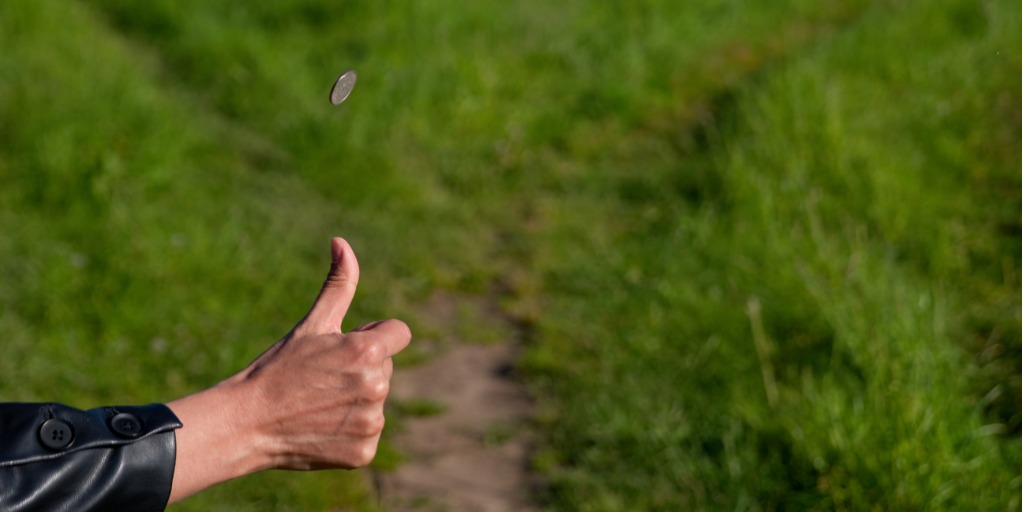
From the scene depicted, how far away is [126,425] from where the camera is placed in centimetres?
Answer: 159

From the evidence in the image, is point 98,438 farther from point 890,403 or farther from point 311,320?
point 890,403

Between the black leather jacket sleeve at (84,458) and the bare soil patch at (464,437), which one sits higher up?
the bare soil patch at (464,437)

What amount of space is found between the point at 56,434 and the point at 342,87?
25.4 inches

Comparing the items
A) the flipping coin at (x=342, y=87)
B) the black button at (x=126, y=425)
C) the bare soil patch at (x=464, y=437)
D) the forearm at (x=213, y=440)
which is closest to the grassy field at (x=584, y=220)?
the bare soil patch at (x=464, y=437)

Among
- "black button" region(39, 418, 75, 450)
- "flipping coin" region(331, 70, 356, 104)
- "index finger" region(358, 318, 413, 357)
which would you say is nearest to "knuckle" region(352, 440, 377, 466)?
"index finger" region(358, 318, 413, 357)

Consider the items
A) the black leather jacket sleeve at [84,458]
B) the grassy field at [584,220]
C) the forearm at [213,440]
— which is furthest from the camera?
the grassy field at [584,220]

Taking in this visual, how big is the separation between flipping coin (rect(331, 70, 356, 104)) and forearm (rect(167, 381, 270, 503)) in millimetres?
463

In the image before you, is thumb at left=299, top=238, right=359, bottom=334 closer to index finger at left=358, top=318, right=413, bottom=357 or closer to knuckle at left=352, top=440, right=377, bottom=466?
index finger at left=358, top=318, right=413, bottom=357

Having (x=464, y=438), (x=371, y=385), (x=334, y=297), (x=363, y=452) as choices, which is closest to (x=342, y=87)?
(x=334, y=297)

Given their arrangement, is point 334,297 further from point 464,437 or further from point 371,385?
point 464,437

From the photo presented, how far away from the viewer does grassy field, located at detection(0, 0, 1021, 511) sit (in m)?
3.45

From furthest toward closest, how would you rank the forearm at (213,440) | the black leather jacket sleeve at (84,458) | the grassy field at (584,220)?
the grassy field at (584,220)
the forearm at (213,440)
the black leather jacket sleeve at (84,458)

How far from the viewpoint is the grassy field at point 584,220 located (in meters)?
3.45

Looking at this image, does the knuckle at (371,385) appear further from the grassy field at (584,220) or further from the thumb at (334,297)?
the grassy field at (584,220)
